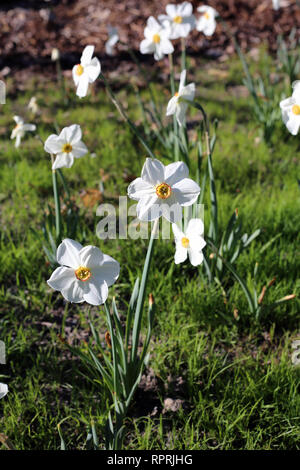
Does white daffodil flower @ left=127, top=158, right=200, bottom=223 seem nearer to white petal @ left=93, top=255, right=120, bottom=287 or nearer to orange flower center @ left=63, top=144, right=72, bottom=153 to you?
white petal @ left=93, top=255, right=120, bottom=287

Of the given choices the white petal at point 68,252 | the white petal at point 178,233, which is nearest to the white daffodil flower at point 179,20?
the white petal at point 178,233

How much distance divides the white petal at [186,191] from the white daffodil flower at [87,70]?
2.14ft

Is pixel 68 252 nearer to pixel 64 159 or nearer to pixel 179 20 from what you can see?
pixel 64 159

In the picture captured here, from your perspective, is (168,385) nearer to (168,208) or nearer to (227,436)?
(227,436)

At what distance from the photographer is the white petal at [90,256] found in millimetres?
1210

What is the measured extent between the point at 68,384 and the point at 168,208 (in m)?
0.99

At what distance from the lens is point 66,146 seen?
1858 mm

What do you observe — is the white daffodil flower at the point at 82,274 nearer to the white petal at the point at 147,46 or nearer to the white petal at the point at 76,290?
the white petal at the point at 76,290

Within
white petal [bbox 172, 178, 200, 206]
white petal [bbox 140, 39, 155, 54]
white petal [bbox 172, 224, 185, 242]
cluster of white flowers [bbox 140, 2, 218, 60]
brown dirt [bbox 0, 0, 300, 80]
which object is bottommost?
white petal [bbox 172, 224, 185, 242]

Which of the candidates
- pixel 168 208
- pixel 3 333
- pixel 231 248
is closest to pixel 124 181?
pixel 231 248

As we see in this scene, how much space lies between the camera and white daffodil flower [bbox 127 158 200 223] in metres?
1.26

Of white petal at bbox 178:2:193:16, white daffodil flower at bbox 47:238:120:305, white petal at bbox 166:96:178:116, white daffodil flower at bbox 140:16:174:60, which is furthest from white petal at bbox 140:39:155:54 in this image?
white daffodil flower at bbox 47:238:120:305

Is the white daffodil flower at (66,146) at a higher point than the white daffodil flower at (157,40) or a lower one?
lower

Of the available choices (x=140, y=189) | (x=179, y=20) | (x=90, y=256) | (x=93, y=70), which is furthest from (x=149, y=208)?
(x=179, y=20)
